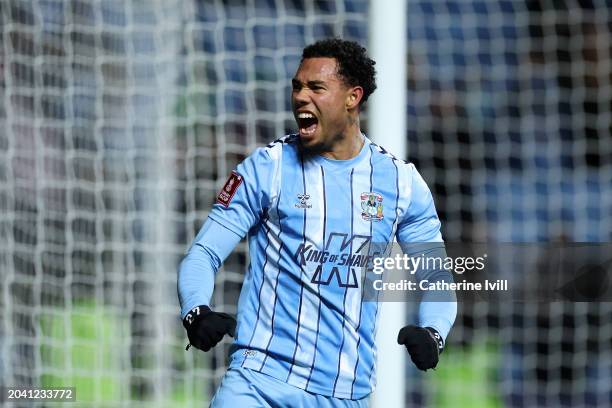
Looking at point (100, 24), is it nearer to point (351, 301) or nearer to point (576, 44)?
point (576, 44)

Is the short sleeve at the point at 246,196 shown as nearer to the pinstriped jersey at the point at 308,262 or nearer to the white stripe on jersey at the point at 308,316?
the pinstriped jersey at the point at 308,262

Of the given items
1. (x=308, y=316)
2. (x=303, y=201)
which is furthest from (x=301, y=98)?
(x=308, y=316)

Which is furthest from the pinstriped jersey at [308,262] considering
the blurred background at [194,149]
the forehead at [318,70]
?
the blurred background at [194,149]

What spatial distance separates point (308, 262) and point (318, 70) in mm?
596

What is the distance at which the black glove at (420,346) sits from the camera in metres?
3.18

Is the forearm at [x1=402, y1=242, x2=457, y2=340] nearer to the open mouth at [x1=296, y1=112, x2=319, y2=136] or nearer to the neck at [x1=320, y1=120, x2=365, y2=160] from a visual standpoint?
the neck at [x1=320, y1=120, x2=365, y2=160]

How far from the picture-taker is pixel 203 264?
322 cm

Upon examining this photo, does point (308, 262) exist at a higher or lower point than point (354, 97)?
lower

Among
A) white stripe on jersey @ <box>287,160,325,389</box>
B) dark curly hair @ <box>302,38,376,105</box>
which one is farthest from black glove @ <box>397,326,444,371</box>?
dark curly hair @ <box>302,38,376,105</box>

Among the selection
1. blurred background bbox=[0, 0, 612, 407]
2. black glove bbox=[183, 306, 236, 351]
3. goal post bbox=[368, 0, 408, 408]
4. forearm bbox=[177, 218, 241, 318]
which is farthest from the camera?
blurred background bbox=[0, 0, 612, 407]

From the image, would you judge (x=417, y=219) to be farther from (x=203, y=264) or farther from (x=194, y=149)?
(x=194, y=149)

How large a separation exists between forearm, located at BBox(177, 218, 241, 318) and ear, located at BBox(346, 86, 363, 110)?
558mm

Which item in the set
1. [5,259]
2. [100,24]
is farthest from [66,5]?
[5,259]

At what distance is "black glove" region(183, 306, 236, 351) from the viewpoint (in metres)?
2.96
